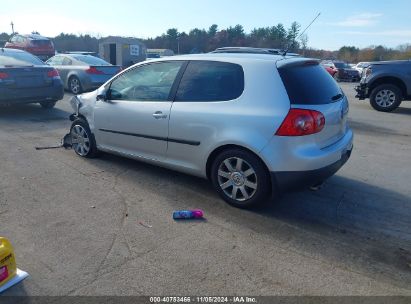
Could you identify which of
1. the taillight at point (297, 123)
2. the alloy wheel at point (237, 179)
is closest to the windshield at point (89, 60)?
the alloy wheel at point (237, 179)

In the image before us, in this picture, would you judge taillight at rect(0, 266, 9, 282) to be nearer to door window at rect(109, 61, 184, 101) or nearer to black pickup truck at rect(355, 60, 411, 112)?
door window at rect(109, 61, 184, 101)

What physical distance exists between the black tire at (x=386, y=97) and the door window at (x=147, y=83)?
8.25 meters

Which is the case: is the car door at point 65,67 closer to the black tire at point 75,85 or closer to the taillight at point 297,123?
the black tire at point 75,85

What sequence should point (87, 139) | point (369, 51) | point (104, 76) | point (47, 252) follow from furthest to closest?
point (369, 51) < point (104, 76) < point (87, 139) < point (47, 252)

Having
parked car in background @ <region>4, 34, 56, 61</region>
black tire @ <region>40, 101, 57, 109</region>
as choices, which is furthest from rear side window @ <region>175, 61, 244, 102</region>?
parked car in background @ <region>4, 34, 56, 61</region>

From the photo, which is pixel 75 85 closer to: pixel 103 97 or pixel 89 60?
pixel 89 60

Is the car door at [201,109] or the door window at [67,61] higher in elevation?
the door window at [67,61]

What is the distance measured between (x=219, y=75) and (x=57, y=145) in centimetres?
371

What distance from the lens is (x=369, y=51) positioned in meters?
69.2

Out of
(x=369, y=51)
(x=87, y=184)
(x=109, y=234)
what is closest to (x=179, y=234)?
(x=109, y=234)

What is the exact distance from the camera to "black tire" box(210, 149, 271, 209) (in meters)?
3.85

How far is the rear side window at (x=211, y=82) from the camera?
4.00 meters

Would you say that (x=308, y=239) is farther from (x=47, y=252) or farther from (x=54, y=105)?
(x=54, y=105)

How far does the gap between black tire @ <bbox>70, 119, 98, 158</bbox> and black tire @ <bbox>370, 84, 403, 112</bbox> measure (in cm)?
861
